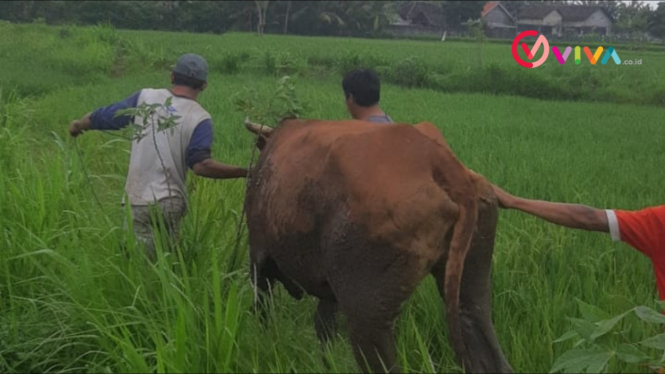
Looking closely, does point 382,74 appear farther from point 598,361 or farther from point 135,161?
point 598,361

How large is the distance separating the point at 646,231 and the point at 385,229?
1130 millimetres

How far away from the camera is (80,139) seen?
7984mm

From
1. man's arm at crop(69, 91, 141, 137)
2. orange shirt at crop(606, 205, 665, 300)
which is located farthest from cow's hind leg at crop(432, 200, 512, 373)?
man's arm at crop(69, 91, 141, 137)

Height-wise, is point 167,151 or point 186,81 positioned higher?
point 186,81

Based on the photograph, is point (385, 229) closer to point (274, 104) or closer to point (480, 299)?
point (480, 299)

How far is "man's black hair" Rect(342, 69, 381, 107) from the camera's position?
3.65 metres

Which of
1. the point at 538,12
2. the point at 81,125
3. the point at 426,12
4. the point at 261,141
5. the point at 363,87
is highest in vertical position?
the point at 363,87

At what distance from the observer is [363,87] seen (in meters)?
3.66

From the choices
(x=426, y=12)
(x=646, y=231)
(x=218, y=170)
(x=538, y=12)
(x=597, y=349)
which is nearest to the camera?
(x=597, y=349)

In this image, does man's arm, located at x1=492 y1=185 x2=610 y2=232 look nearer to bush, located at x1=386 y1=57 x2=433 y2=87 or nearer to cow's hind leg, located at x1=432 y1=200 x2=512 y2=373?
cow's hind leg, located at x1=432 y1=200 x2=512 y2=373

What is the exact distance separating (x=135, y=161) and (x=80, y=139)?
4479 mm

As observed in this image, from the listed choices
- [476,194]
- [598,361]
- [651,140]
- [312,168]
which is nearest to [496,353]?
[598,361]

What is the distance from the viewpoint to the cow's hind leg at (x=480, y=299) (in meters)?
2.45

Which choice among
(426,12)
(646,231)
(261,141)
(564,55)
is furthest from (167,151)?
(426,12)
